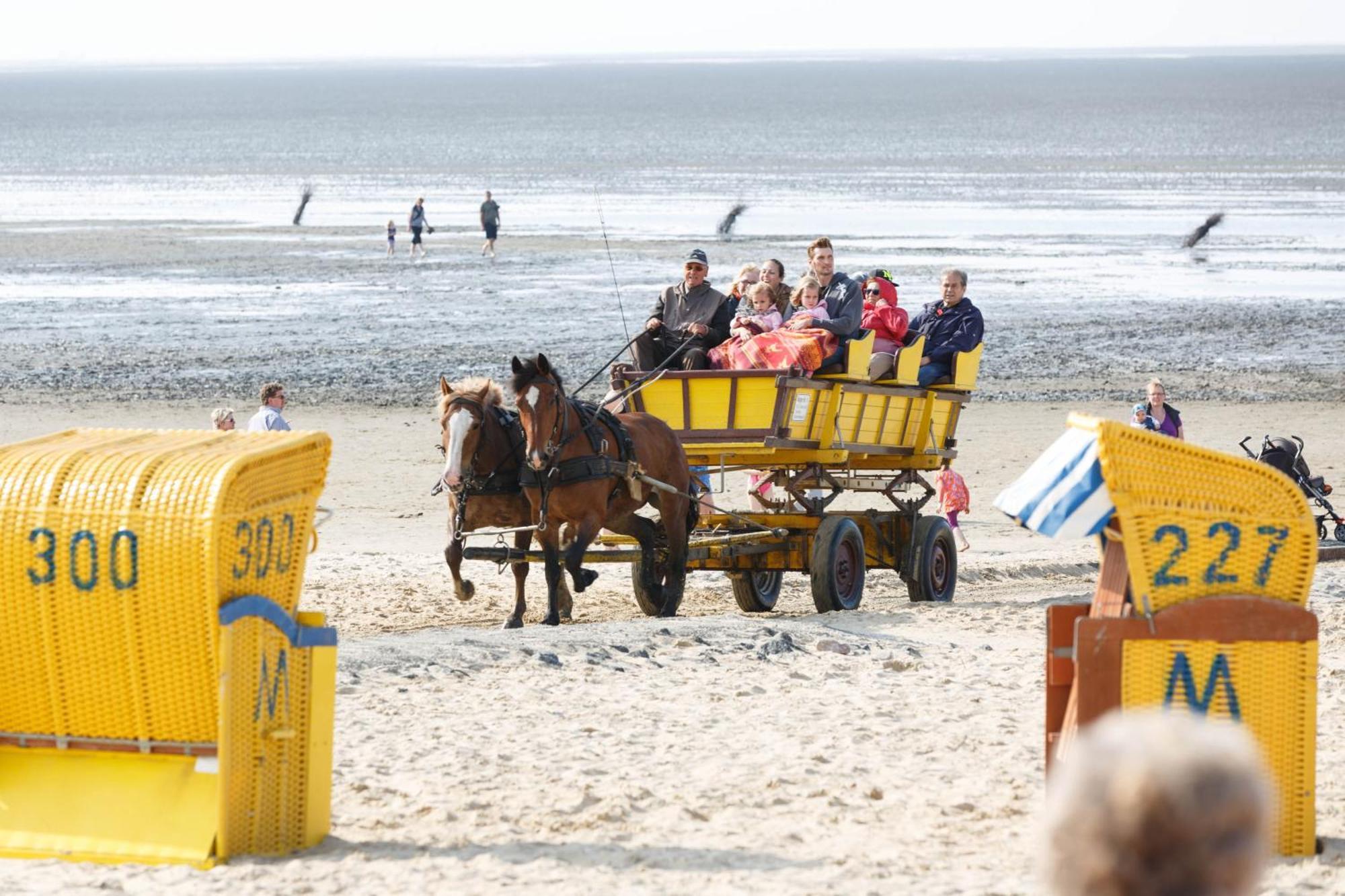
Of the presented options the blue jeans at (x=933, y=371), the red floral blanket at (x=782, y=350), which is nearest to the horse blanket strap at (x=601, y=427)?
the red floral blanket at (x=782, y=350)

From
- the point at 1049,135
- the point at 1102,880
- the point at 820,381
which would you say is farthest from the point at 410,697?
the point at 1049,135

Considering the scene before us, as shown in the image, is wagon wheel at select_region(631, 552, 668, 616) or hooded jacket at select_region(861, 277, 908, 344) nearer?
wagon wheel at select_region(631, 552, 668, 616)

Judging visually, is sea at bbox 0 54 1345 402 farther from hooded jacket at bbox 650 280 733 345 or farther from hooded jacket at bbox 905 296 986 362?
hooded jacket at bbox 905 296 986 362

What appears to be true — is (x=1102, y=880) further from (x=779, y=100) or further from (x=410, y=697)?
(x=779, y=100)

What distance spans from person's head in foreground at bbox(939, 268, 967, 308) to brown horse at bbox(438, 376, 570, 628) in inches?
145

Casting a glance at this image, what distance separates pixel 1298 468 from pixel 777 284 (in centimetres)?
459

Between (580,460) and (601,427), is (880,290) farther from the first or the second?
(580,460)

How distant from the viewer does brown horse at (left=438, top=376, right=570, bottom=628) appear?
12406 millimetres

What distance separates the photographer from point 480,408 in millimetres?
12594

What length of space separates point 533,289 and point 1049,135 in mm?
84646

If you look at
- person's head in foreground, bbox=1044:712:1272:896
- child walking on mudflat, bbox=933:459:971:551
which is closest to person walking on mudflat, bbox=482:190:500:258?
child walking on mudflat, bbox=933:459:971:551

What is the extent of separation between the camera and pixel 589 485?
12.6 m

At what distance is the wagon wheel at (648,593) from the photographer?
1345 cm

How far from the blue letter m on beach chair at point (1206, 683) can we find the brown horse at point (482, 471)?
6.17m
